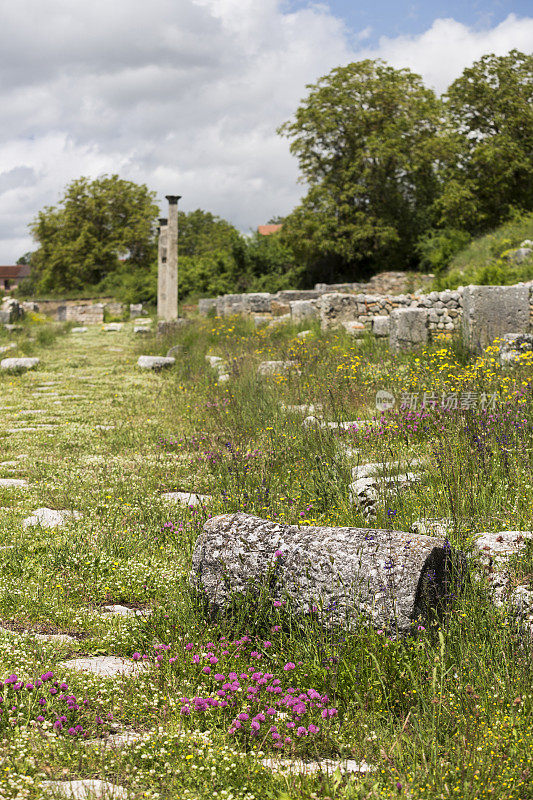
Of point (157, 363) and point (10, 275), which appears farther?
point (10, 275)

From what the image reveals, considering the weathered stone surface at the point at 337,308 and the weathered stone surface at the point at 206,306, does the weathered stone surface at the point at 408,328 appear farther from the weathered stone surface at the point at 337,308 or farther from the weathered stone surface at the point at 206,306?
the weathered stone surface at the point at 206,306

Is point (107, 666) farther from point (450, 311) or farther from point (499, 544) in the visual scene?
point (450, 311)

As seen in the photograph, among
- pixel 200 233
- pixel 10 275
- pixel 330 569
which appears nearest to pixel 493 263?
pixel 330 569

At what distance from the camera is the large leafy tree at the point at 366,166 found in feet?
99.4

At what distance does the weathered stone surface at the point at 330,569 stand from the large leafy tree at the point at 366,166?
2833 centimetres

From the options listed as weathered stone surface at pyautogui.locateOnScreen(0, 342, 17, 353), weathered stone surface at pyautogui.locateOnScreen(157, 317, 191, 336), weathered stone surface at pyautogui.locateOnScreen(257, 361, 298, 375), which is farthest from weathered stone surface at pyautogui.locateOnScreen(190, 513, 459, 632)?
weathered stone surface at pyautogui.locateOnScreen(157, 317, 191, 336)

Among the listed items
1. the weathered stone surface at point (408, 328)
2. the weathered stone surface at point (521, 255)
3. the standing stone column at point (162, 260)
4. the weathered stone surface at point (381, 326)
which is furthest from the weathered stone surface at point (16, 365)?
the weathered stone surface at point (521, 255)

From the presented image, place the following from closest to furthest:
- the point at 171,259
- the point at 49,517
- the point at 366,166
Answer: the point at 49,517, the point at 171,259, the point at 366,166

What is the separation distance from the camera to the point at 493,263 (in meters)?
17.6

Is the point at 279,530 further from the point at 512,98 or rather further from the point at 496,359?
the point at 512,98

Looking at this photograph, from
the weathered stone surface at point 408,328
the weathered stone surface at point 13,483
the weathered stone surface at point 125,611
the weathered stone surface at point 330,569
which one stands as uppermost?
the weathered stone surface at point 408,328

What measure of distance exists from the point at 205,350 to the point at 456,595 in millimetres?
11536

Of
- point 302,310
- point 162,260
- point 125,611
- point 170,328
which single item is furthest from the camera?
point 162,260

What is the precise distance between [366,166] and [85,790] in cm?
3170
